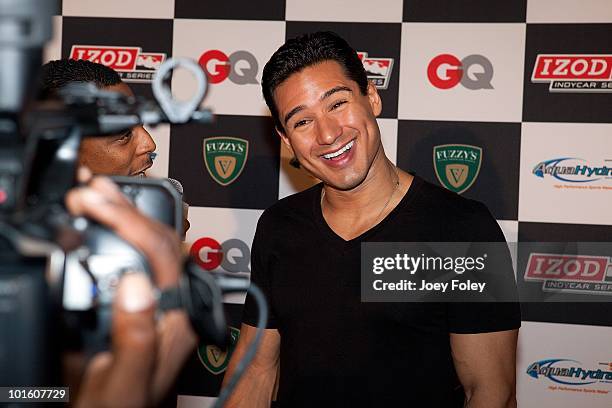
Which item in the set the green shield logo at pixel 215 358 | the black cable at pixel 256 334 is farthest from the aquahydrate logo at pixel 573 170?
the black cable at pixel 256 334

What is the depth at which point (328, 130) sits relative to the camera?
4.40ft

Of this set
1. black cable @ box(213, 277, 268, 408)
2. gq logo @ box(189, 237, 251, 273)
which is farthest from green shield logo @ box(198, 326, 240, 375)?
black cable @ box(213, 277, 268, 408)

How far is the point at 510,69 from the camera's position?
7.01ft

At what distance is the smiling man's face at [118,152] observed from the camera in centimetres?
135

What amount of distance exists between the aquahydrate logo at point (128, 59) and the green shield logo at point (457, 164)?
105 centimetres

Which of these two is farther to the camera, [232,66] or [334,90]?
[232,66]

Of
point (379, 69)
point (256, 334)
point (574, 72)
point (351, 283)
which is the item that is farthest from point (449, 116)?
point (256, 334)

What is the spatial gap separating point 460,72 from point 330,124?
3.17 ft

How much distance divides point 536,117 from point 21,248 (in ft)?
6.33

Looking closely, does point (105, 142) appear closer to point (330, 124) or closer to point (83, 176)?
point (330, 124)

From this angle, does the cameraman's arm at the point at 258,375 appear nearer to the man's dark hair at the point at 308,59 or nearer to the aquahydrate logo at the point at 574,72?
the man's dark hair at the point at 308,59

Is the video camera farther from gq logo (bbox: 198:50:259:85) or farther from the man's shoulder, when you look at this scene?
gq logo (bbox: 198:50:259:85)

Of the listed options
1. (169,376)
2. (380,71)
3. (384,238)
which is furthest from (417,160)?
(169,376)

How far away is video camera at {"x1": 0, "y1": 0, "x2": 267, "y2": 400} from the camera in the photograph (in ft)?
1.51
